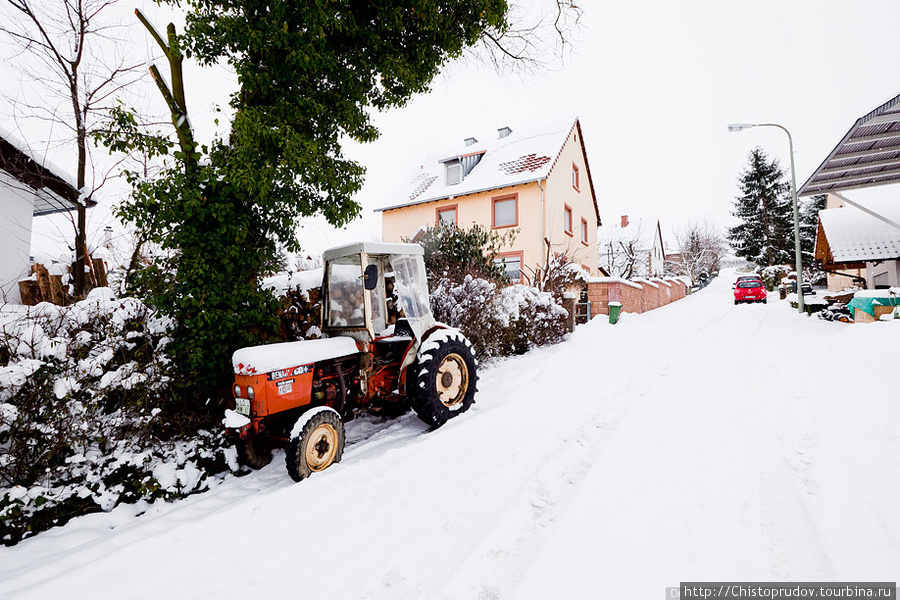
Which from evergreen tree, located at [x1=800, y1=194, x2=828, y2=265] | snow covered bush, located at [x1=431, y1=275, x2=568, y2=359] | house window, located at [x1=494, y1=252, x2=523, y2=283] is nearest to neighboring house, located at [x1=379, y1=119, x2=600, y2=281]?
house window, located at [x1=494, y1=252, x2=523, y2=283]

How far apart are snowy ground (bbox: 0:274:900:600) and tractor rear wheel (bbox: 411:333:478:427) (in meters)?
0.29

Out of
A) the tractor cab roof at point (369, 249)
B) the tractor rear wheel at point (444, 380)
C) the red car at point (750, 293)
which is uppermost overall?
the tractor cab roof at point (369, 249)

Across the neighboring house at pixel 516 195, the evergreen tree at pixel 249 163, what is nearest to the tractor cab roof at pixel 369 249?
the evergreen tree at pixel 249 163

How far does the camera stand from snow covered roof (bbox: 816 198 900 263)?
1048 cm

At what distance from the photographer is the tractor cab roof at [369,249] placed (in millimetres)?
4332

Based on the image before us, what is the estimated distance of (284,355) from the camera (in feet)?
12.1

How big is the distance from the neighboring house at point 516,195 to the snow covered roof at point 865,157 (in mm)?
7278

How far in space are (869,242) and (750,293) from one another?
456 inches

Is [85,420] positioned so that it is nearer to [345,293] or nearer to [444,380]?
[345,293]

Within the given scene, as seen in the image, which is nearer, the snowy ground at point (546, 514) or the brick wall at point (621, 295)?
the snowy ground at point (546, 514)

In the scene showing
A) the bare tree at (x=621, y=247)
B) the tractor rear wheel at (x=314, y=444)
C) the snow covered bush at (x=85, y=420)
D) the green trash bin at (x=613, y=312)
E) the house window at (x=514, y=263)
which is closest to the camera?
the snow covered bush at (x=85, y=420)

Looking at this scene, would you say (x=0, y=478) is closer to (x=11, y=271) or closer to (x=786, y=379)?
(x=11, y=271)

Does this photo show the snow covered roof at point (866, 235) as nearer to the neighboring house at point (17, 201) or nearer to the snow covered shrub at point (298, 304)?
the snow covered shrub at point (298, 304)

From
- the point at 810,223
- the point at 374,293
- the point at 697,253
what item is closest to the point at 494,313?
the point at 374,293
